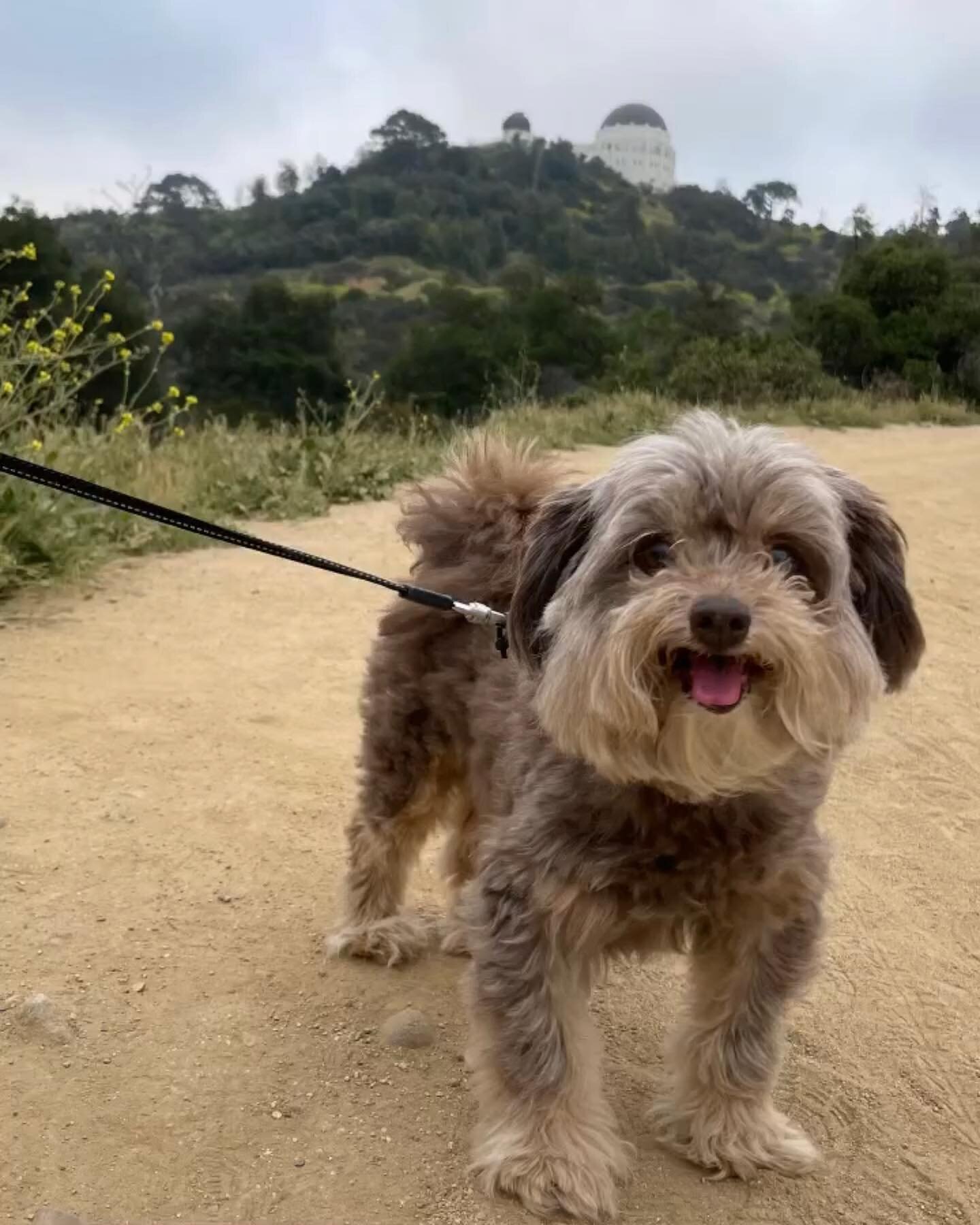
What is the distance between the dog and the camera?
7.73 ft

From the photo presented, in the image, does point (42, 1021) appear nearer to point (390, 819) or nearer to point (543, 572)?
point (390, 819)

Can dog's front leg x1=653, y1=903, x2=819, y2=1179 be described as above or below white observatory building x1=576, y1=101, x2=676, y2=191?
below

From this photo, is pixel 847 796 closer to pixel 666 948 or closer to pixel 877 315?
pixel 666 948

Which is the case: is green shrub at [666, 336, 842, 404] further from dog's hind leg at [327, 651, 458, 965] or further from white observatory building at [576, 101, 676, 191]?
white observatory building at [576, 101, 676, 191]

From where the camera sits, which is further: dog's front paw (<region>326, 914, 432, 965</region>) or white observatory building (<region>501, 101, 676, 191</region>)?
Result: white observatory building (<region>501, 101, 676, 191</region>)

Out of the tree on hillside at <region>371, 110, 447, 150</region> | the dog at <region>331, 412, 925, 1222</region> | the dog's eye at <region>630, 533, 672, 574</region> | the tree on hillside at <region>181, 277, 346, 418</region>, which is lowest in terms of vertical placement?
the tree on hillside at <region>181, 277, 346, 418</region>

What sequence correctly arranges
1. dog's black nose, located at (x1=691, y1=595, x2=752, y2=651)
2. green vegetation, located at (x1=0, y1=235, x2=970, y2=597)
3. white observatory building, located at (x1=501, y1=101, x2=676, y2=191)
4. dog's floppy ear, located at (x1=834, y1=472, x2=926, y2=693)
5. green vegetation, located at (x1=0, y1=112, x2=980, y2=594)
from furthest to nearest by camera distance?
Result: white observatory building, located at (x1=501, y1=101, x2=676, y2=191), green vegetation, located at (x1=0, y1=112, x2=980, y2=594), green vegetation, located at (x1=0, y1=235, x2=970, y2=597), dog's floppy ear, located at (x1=834, y1=472, x2=926, y2=693), dog's black nose, located at (x1=691, y1=595, x2=752, y2=651)

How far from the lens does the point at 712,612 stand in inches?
87.5

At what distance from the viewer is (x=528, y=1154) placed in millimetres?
2707

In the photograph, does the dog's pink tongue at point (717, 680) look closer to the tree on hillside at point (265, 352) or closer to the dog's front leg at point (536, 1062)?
the dog's front leg at point (536, 1062)

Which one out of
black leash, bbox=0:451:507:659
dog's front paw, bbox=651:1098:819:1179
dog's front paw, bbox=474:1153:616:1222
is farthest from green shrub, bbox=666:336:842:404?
dog's front paw, bbox=474:1153:616:1222

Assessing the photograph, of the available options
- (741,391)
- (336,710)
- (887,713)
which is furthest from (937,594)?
(741,391)

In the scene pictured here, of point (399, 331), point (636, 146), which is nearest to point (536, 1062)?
point (399, 331)

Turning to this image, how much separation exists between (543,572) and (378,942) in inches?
61.1
